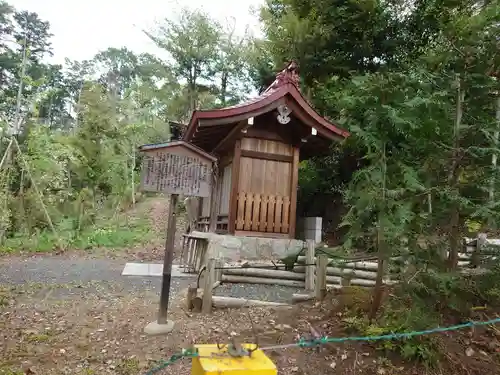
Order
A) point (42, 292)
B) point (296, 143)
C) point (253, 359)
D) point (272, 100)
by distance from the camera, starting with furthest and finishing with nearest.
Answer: point (296, 143)
point (272, 100)
point (42, 292)
point (253, 359)

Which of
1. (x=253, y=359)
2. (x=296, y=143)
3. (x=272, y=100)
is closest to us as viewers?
(x=253, y=359)

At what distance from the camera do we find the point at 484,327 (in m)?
4.38

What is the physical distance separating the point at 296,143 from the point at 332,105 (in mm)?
2941

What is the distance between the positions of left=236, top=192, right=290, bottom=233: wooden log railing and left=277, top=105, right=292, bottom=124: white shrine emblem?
2.00 meters

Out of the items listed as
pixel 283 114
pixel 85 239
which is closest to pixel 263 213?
pixel 283 114

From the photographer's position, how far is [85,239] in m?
13.9

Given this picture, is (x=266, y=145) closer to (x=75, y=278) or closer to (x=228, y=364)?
(x=75, y=278)

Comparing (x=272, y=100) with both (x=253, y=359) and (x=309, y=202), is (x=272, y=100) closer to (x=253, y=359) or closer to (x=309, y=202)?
(x=309, y=202)

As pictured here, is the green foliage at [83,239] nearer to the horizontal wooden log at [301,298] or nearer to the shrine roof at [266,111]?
the shrine roof at [266,111]

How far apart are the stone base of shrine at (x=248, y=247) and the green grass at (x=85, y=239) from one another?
6.55 metres

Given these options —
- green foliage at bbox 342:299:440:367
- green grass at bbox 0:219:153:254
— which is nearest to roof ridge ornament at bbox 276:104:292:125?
green foliage at bbox 342:299:440:367

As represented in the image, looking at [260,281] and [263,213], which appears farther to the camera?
[263,213]

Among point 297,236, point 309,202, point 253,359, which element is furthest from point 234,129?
point 253,359

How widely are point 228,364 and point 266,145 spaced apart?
8.45 meters
